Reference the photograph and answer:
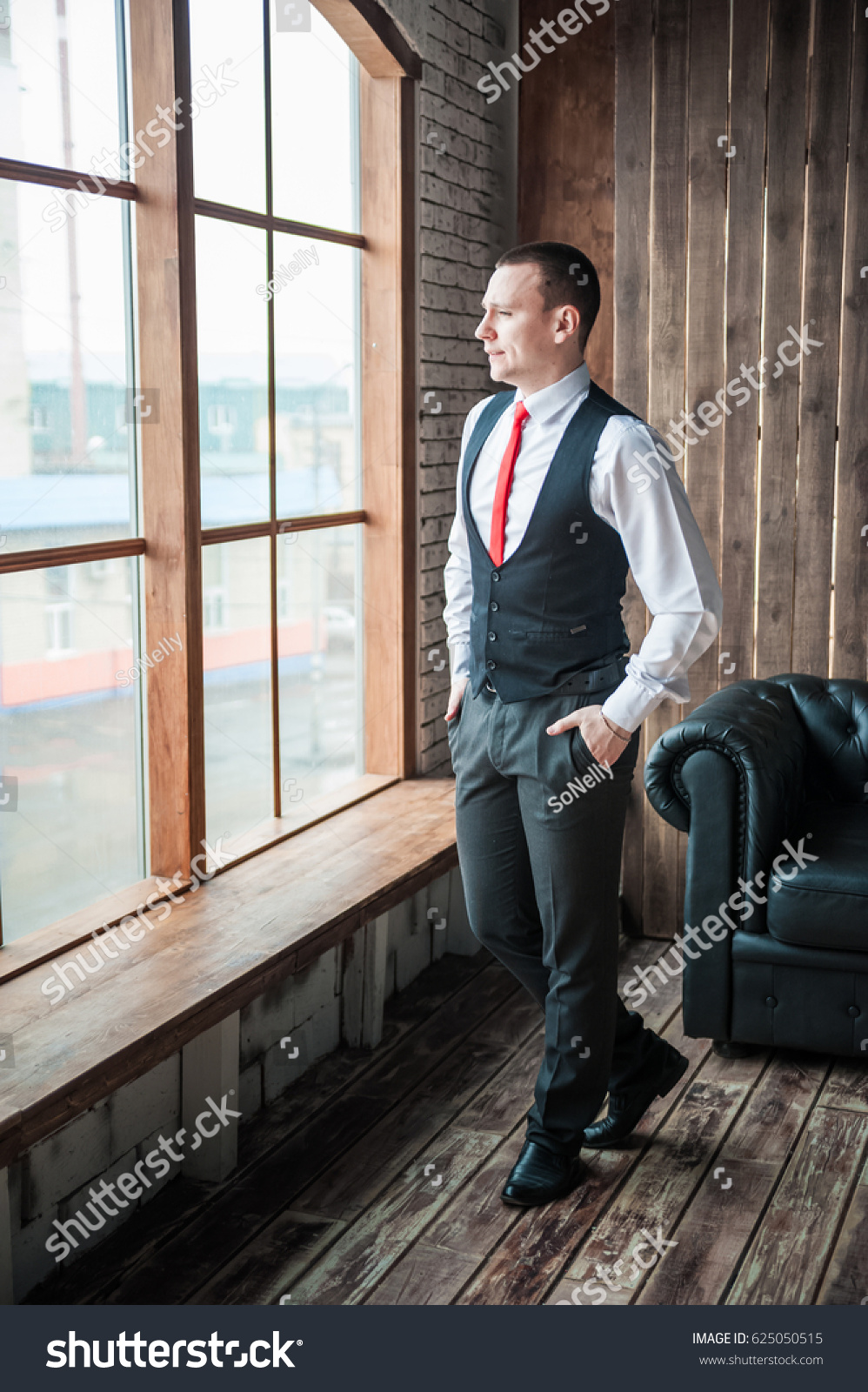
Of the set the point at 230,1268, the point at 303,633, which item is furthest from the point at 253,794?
the point at 230,1268

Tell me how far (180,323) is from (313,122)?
0.92 m

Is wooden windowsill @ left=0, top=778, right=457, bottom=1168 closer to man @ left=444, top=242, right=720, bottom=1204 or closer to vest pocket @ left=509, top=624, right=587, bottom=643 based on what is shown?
man @ left=444, top=242, right=720, bottom=1204

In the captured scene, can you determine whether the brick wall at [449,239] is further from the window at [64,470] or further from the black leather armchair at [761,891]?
the window at [64,470]

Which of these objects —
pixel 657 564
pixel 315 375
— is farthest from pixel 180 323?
pixel 657 564

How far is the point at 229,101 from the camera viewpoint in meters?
2.89

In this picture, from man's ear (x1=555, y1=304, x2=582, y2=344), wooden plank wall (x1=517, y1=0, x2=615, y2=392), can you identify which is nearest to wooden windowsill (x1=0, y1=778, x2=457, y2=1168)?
man's ear (x1=555, y1=304, x2=582, y2=344)

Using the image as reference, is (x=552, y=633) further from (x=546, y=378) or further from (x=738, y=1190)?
(x=738, y=1190)

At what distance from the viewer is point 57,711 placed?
2.52 m

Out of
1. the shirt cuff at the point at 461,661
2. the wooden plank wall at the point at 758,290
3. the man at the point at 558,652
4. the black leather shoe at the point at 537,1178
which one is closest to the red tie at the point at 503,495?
the man at the point at 558,652

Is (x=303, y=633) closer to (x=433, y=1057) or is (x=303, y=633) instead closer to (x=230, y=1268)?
(x=433, y=1057)

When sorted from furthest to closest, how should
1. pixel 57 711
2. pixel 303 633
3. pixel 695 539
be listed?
pixel 303 633 → pixel 57 711 → pixel 695 539

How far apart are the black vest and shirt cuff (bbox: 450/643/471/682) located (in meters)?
0.18

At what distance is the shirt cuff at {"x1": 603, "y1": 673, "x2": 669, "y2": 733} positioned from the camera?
7.14ft

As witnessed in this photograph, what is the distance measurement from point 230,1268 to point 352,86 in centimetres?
287
